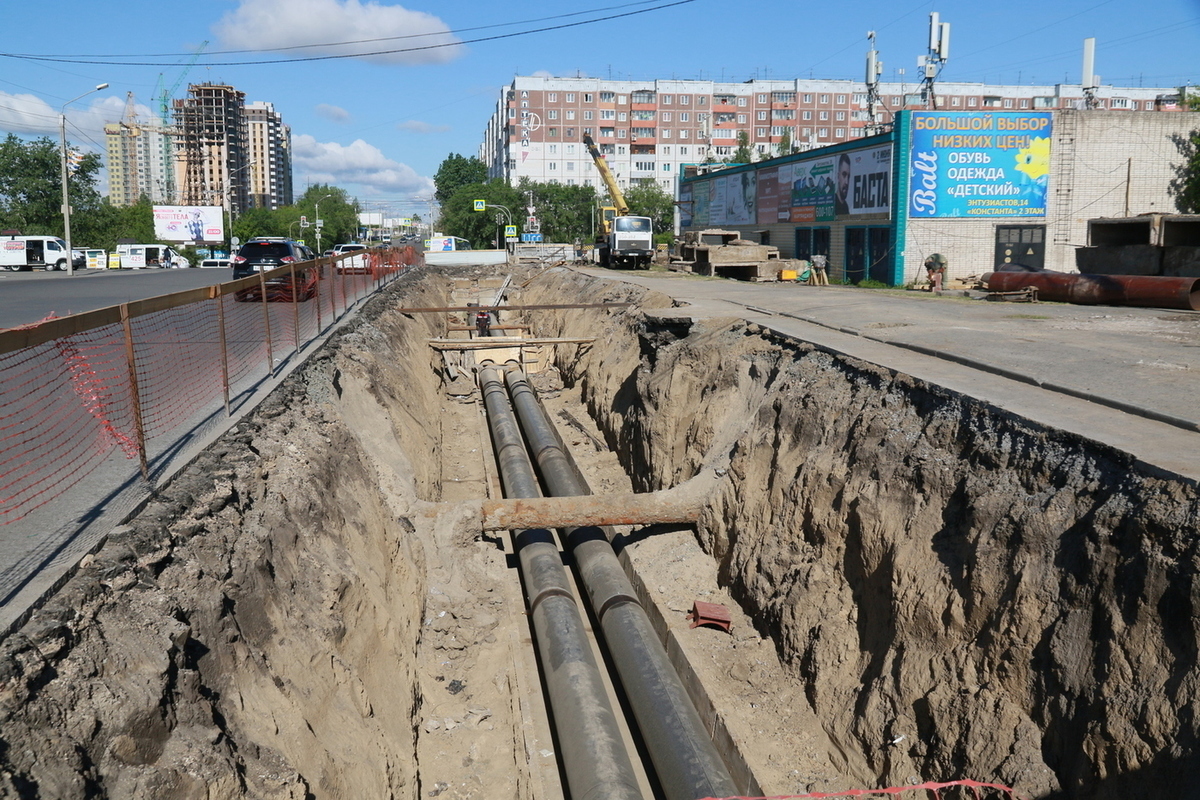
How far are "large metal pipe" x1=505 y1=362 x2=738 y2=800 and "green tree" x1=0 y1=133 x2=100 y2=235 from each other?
6343 cm

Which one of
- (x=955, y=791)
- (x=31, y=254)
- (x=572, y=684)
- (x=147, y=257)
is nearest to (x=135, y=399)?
(x=572, y=684)

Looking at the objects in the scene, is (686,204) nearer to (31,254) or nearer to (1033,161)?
(1033,161)

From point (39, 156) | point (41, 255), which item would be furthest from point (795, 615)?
point (39, 156)

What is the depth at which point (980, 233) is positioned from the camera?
2919 centimetres

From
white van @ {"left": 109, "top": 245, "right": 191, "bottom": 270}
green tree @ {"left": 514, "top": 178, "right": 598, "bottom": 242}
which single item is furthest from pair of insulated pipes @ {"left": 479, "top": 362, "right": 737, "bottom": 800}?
green tree @ {"left": 514, "top": 178, "right": 598, "bottom": 242}

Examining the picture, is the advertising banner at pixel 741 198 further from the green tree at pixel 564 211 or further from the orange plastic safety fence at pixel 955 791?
the green tree at pixel 564 211

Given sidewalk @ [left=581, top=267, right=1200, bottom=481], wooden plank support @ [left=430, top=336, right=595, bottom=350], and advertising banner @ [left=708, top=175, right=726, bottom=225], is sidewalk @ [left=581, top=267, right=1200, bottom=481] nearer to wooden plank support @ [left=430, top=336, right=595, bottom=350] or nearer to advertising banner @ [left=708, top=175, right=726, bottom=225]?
wooden plank support @ [left=430, top=336, right=595, bottom=350]

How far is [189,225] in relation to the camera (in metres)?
77.9

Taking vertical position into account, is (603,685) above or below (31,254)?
below

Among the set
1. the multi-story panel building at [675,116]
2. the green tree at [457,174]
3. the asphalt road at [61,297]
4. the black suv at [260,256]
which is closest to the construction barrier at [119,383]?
the asphalt road at [61,297]

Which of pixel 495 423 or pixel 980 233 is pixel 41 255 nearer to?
pixel 495 423

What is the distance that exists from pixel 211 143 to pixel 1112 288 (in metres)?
131

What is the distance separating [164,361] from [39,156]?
61175mm

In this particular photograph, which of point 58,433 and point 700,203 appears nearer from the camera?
point 58,433
